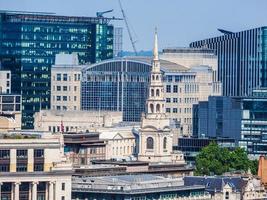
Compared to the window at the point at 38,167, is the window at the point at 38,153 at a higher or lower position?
higher

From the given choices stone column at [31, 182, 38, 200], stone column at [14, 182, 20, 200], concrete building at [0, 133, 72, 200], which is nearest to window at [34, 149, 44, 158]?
concrete building at [0, 133, 72, 200]

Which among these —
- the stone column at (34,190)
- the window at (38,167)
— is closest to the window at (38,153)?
the window at (38,167)

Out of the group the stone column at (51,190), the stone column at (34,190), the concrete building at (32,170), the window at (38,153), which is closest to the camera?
the concrete building at (32,170)

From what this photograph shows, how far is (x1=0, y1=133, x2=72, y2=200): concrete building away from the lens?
19375 centimetres

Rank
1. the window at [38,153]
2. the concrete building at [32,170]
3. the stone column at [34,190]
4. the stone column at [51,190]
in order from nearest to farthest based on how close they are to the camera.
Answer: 1. the concrete building at [32,170]
2. the stone column at [34,190]
3. the window at [38,153]
4. the stone column at [51,190]

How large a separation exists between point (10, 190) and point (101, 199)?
951 cm

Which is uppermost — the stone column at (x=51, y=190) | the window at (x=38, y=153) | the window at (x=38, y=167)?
the window at (x=38, y=153)

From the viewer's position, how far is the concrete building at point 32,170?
636 ft

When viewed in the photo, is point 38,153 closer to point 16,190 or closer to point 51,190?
point 51,190

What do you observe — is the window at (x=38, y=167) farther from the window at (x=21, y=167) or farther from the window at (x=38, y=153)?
the window at (x=21, y=167)

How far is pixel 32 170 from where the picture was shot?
19488 centimetres

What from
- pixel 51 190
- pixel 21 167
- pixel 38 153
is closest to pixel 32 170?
pixel 21 167

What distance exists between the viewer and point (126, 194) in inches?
7864

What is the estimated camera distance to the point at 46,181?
641ft
